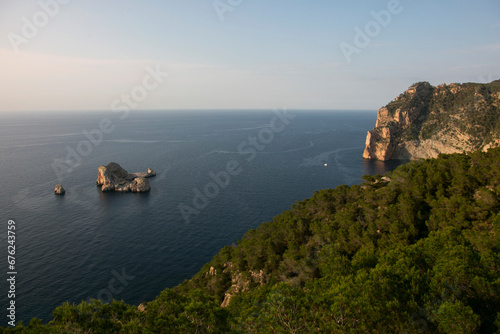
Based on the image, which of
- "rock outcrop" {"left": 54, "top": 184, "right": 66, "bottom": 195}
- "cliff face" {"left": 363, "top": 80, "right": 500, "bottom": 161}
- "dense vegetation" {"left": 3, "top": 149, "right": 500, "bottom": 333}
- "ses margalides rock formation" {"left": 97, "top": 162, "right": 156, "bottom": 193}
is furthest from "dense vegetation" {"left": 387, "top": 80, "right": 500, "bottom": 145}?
"rock outcrop" {"left": 54, "top": 184, "right": 66, "bottom": 195}

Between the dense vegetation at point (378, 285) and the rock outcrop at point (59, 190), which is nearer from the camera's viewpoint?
the dense vegetation at point (378, 285)

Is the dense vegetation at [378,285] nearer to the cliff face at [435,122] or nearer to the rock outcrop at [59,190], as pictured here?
the rock outcrop at [59,190]

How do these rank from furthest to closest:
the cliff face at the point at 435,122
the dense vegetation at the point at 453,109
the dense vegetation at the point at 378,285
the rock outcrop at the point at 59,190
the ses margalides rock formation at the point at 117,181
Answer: the cliff face at the point at 435,122
the dense vegetation at the point at 453,109
the ses margalides rock formation at the point at 117,181
the rock outcrop at the point at 59,190
the dense vegetation at the point at 378,285

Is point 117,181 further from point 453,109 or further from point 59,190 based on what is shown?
point 453,109

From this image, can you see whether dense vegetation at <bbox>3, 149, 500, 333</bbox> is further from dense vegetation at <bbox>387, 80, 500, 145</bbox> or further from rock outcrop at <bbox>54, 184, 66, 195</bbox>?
dense vegetation at <bbox>387, 80, 500, 145</bbox>

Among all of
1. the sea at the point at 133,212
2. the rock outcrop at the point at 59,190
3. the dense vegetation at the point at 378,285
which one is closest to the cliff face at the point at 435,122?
the sea at the point at 133,212
